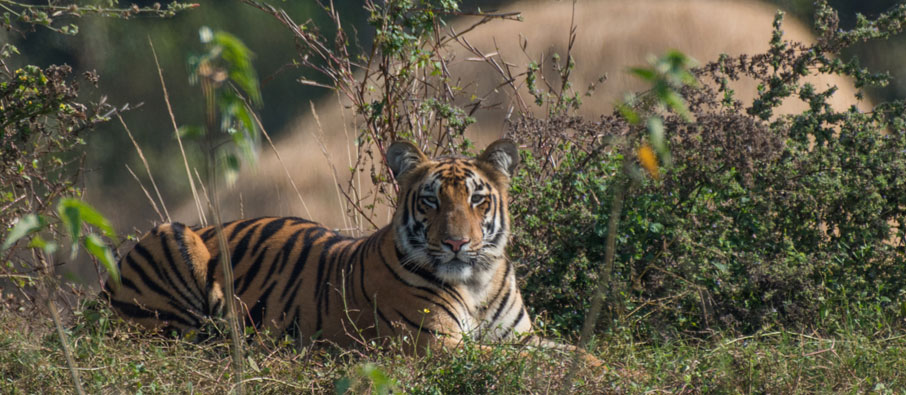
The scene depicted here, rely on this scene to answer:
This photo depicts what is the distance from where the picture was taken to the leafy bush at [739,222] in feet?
15.4

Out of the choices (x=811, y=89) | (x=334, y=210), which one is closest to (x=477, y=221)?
(x=811, y=89)

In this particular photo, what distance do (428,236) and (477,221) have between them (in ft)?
0.76

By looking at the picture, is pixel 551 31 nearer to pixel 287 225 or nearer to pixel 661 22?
pixel 661 22

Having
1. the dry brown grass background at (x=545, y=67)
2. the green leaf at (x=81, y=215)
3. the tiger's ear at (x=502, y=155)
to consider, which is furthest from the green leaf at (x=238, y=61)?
the dry brown grass background at (x=545, y=67)

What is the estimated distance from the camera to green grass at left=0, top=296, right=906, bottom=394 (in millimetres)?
3381

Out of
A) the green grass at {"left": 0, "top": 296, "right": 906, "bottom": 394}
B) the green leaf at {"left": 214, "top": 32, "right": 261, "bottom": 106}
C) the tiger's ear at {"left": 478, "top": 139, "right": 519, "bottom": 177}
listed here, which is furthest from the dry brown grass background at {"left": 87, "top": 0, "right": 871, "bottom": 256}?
the green leaf at {"left": 214, "top": 32, "right": 261, "bottom": 106}

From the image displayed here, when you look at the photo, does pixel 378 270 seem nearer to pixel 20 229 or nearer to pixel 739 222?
pixel 739 222

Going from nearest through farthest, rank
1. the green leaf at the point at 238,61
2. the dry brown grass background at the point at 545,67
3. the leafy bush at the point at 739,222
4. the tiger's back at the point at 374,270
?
1. the green leaf at the point at 238,61
2. the tiger's back at the point at 374,270
3. the leafy bush at the point at 739,222
4. the dry brown grass background at the point at 545,67

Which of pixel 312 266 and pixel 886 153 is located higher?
pixel 886 153

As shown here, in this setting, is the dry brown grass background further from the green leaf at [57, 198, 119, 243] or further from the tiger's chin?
the green leaf at [57, 198, 119, 243]

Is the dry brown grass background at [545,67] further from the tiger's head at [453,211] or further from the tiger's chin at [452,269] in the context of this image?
the tiger's chin at [452,269]

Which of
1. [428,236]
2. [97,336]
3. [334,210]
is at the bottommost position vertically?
[334,210]

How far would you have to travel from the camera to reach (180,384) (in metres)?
3.60

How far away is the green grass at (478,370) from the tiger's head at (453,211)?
0.49m
